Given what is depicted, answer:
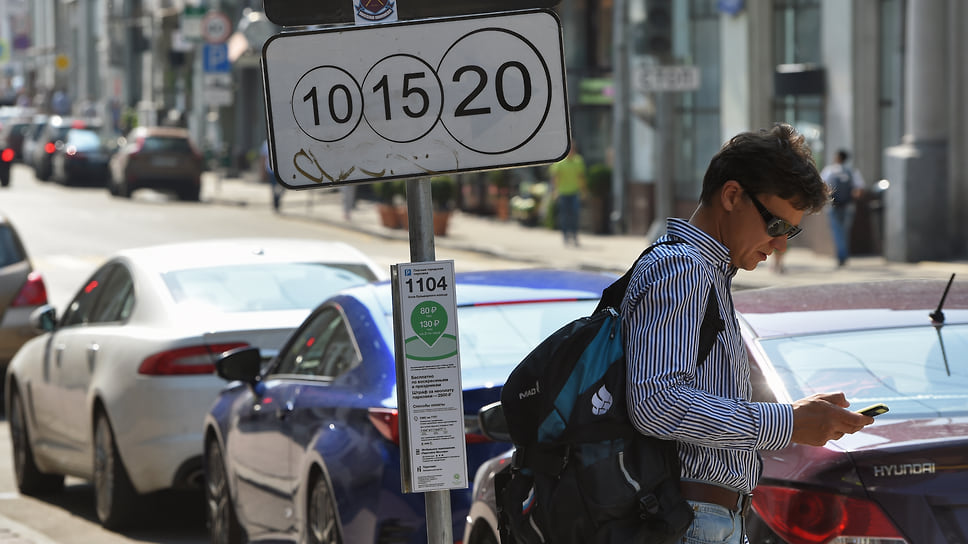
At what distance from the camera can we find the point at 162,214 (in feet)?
119

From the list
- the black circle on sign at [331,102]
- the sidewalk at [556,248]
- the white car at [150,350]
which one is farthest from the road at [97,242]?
the black circle on sign at [331,102]

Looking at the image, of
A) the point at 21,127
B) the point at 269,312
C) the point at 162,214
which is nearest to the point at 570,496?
the point at 269,312

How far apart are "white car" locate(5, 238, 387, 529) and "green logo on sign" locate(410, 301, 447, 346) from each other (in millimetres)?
4165

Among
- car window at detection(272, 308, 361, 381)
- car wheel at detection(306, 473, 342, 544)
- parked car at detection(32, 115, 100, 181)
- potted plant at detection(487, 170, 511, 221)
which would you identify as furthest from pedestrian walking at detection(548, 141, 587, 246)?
parked car at detection(32, 115, 100, 181)

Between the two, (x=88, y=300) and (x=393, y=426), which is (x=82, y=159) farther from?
(x=393, y=426)

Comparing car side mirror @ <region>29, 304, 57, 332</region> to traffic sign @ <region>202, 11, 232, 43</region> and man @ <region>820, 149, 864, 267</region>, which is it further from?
traffic sign @ <region>202, 11, 232, 43</region>

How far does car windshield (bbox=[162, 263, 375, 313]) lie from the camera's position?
8.60 m

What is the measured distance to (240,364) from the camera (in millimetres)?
7059

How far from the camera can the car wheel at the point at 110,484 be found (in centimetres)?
841

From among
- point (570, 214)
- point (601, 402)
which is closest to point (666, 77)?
point (570, 214)

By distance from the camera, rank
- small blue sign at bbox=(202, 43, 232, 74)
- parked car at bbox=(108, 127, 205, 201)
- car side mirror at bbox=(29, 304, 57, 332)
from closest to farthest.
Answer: car side mirror at bbox=(29, 304, 57, 332) < parked car at bbox=(108, 127, 205, 201) < small blue sign at bbox=(202, 43, 232, 74)

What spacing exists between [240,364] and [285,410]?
0.40 m

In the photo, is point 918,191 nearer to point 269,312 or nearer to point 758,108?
point 758,108

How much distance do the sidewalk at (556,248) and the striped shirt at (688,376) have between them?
11311 millimetres
